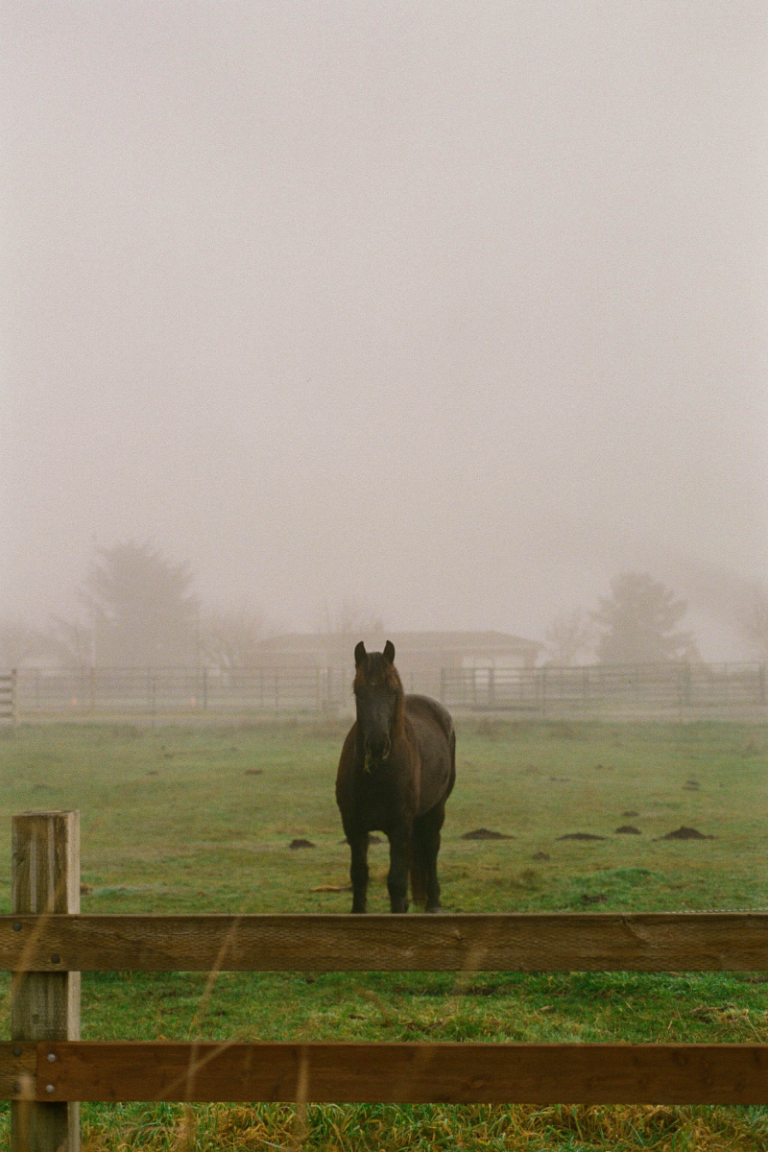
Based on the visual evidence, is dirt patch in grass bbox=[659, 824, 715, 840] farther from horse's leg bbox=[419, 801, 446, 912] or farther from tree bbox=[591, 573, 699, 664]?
tree bbox=[591, 573, 699, 664]

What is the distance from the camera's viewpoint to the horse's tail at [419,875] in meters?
10.3

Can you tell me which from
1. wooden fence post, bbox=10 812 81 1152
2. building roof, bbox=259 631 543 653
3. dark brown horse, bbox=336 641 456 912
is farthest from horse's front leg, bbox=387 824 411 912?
building roof, bbox=259 631 543 653

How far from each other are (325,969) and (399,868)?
5902mm

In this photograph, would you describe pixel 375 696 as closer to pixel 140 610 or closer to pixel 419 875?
pixel 419 875

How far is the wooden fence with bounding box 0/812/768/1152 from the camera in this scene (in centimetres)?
332

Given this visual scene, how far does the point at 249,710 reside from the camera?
146ft

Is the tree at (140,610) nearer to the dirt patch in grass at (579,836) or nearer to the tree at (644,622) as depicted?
the tree at (644,622)

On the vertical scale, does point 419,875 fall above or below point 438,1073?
below

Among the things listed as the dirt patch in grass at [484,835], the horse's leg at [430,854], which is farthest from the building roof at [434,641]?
the horse's leg at [430,854]

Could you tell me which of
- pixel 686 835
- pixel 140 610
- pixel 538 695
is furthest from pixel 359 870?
pixel 140 610

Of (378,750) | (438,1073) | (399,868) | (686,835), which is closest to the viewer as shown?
(438,1073)

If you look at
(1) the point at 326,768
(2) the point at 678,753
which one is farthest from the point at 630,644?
(1) the point at 326,768

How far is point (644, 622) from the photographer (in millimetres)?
81188

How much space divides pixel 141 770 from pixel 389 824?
16.8 meters
